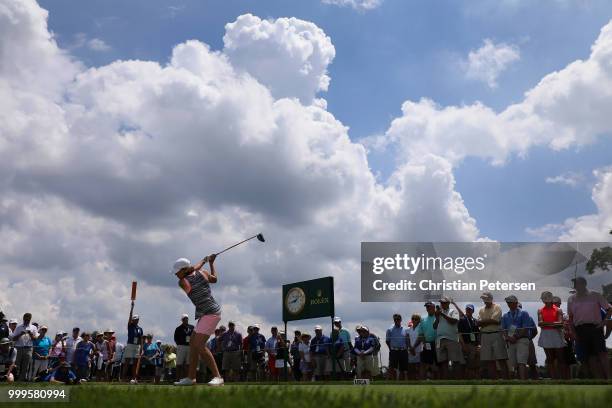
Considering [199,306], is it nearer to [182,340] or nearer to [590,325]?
[590,325]

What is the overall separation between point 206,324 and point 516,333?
276 inches

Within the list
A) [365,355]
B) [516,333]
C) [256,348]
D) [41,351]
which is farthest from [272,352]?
[516,333]

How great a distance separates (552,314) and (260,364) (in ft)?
35.4

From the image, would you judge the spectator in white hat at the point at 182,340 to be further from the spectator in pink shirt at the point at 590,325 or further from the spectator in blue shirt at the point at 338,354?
the spectator in pink shirt at the point at 590,325

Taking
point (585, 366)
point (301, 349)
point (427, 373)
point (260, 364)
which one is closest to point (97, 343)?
point (260, 364)

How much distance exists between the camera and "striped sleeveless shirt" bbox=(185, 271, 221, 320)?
10.4 meters

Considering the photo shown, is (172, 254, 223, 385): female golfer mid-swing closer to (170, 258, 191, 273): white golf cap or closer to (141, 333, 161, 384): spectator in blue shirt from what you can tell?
(170, 258, 191, 273): white golf cap

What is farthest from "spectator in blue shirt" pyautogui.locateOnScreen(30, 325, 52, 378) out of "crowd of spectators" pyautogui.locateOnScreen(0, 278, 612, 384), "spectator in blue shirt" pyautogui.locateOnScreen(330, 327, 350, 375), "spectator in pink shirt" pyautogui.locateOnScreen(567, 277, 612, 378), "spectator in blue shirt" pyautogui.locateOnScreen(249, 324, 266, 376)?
"spectator in pink shirt" pyautogui.locateOnScreen(567, 277, 612, 378)

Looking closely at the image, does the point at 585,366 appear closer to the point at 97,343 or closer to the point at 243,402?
the point at 243,402

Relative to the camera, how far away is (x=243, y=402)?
5168 millimetres

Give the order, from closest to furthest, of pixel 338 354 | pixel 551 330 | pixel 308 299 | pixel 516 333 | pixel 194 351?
1. pixel 194 351
2. pixel 551 330
3. pixel 516 333
4. pixel 338 354
5. pixel 308 299

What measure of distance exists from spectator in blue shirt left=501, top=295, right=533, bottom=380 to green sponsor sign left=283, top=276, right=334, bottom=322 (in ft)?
27.6

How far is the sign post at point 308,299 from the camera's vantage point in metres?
22.6

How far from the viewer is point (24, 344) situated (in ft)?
65.7
